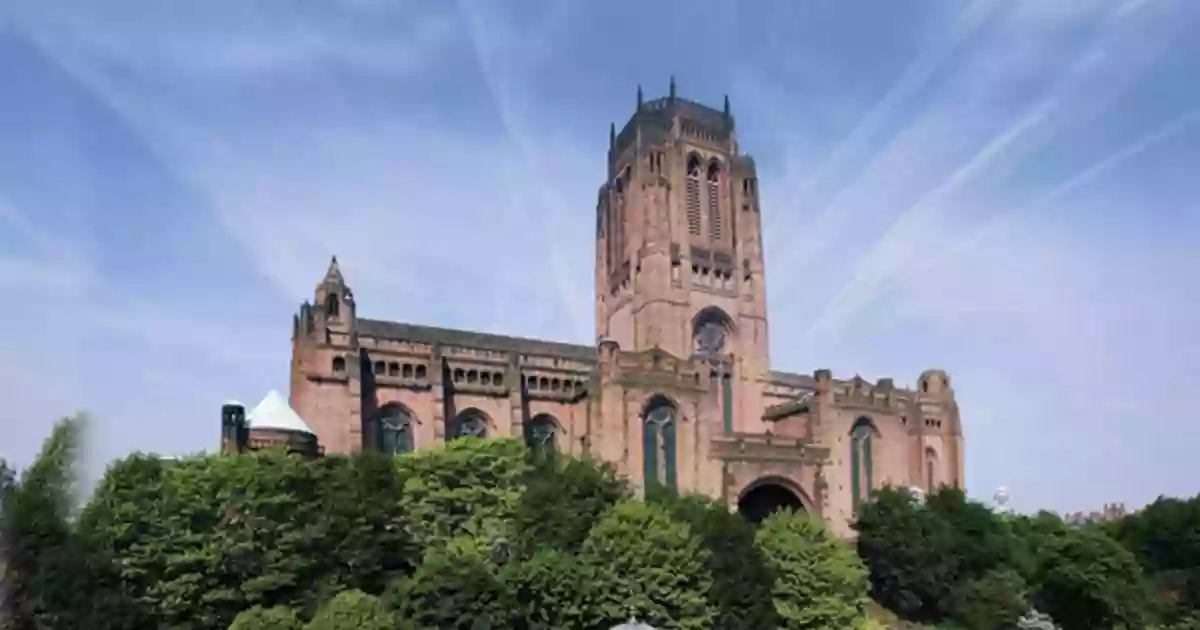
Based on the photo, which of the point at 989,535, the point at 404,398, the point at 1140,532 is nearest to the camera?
the point at 989,535

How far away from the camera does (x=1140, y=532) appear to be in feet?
156

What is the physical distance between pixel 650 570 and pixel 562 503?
4212 mm

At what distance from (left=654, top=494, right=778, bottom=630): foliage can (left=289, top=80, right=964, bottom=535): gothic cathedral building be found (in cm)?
984

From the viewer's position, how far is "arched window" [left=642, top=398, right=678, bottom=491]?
4209cm

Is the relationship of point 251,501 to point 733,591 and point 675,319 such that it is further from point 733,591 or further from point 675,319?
point 675,319

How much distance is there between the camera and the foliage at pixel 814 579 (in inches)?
1194

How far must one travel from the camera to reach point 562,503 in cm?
3022

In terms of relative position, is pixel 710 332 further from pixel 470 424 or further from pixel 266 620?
pixel 266 620

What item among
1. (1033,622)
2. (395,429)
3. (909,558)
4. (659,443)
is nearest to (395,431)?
(395,429)

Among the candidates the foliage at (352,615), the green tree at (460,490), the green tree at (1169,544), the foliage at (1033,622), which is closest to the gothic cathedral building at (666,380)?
the green tree at (460,490)

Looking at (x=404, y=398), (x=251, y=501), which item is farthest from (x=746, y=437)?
(x=251, y=501)

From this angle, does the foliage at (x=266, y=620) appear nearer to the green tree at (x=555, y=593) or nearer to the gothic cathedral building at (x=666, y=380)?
the green tree at (x=555, y=593)

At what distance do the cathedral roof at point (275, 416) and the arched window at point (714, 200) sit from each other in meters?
25.5

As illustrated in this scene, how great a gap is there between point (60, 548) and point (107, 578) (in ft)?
4.92
